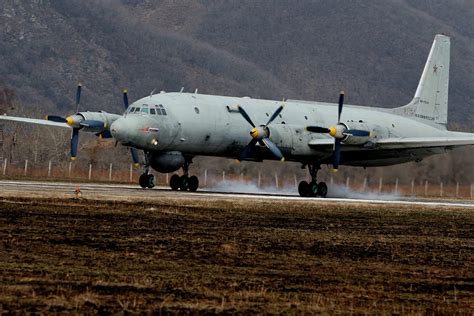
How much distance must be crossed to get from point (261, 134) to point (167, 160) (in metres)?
4.48

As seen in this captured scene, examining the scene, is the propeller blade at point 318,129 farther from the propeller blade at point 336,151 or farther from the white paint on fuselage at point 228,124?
the white paint on fuselage at point 228,124

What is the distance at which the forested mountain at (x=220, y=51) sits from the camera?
123062mm

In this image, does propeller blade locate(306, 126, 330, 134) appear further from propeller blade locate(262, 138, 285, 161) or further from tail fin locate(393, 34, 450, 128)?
tail fin locate(393, 34, 450, 128)

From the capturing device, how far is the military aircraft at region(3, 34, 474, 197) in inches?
1886

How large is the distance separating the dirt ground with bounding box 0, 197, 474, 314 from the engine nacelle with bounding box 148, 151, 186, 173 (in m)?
12.8

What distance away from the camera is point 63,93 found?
12706 cm

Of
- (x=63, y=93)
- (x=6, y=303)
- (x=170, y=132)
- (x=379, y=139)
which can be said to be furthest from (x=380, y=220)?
(x=63, y=93)

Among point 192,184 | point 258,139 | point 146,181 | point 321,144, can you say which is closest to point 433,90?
point 321,144

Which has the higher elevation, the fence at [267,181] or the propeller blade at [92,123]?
the propeller blade at [92,123]

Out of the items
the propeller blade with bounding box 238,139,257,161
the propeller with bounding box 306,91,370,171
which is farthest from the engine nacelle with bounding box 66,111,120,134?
the propeller with bounding box 306,91,370,171

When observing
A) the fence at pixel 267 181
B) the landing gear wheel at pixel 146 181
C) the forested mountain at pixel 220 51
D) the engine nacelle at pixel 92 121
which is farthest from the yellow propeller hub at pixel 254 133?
the forested mountain at pixel 220 51

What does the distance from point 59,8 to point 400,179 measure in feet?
258

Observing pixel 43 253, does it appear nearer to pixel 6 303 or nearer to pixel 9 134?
pixel 6 303

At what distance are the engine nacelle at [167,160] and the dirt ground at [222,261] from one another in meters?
12.8
